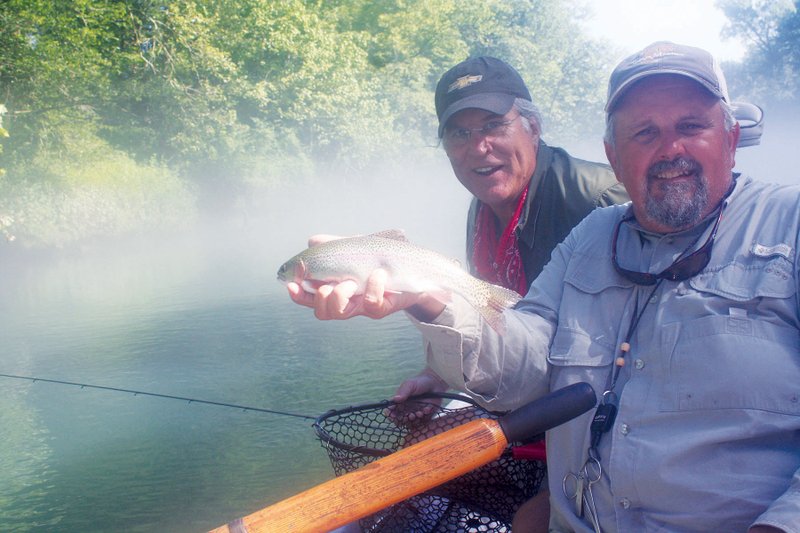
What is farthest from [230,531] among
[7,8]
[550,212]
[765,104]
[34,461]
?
[765,104]

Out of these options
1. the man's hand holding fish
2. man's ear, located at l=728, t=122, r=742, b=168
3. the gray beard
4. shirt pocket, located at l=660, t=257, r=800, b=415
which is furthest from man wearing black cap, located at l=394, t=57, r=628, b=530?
shirt pocket, located at l=660, t=257, r=800, b=415

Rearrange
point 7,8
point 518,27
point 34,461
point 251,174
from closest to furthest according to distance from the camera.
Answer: point 34,461 < point 7,8 < point 251,174 < point 518,27

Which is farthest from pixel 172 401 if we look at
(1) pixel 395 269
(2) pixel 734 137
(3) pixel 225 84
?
(3) pixel 225 84

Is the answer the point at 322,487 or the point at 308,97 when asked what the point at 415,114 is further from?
the point at 322,487

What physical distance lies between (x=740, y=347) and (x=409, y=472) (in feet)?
3.48

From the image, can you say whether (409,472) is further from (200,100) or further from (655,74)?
(200,100)

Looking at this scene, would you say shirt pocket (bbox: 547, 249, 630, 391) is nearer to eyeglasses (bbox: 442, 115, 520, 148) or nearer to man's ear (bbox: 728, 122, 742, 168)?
man's ear (bbox: 728, 122, 742, 168)

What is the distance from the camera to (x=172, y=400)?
8.52m

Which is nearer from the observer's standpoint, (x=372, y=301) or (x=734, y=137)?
(x=372, y=301)

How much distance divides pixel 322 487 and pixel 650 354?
1143 mm

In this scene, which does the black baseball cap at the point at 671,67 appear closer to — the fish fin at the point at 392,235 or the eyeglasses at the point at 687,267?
the eyeglasses at the point at 687,267

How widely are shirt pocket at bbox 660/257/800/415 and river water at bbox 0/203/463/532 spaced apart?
4.66 metres

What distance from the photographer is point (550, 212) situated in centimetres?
353

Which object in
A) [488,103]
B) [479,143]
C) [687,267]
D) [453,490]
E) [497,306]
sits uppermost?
[488,103]
